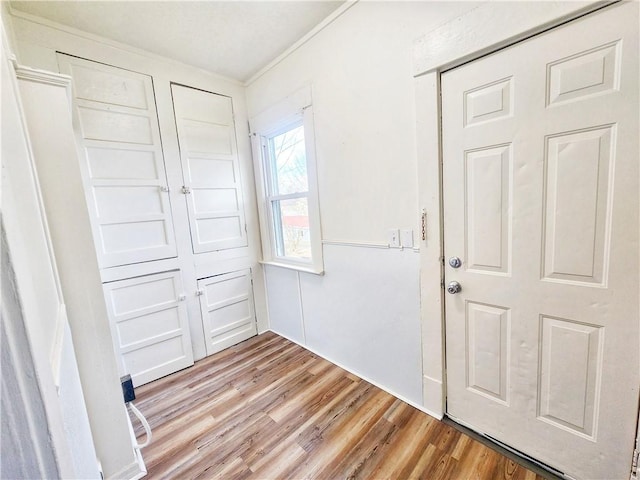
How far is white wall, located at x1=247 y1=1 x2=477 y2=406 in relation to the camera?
1491mm

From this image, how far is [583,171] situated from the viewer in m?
1.04

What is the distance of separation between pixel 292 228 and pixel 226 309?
103 centimetres

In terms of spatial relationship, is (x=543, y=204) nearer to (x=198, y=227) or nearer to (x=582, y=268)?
(x=582, y=268)

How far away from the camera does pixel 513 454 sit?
1338 mm

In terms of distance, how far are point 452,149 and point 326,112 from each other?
0.95m

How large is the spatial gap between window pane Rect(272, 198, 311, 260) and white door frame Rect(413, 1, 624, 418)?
110cm

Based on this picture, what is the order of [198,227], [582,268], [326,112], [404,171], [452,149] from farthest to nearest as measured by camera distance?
[198,227]
[326,112]
[404,171]
[452,149]
[582,268]

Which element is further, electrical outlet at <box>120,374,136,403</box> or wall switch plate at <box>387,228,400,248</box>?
electrical outlet at <box>120,374,136,403</box>

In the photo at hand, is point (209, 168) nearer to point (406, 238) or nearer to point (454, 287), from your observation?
point (406, 238)

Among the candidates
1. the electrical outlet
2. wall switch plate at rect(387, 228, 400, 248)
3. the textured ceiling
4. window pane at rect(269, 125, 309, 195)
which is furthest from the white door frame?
the electrical outlet

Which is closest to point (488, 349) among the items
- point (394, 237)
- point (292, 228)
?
point (394, 237)

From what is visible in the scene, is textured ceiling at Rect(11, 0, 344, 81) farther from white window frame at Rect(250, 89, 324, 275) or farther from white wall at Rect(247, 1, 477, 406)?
white window frame at Rect(250, 89, 324, 275)

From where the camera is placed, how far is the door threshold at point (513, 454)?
1231mm

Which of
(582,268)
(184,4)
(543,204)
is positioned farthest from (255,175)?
(582,268)
